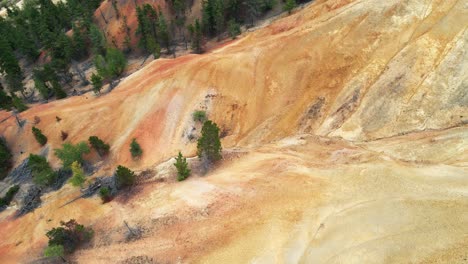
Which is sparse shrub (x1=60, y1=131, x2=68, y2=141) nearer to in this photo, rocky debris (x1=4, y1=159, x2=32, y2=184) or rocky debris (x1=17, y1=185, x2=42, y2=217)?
rocky debris (x1=4, y1=159, x2=32, y2=184)

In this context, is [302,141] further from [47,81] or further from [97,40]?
[47,81]

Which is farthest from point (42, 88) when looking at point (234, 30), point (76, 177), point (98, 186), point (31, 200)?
point (234, 30)

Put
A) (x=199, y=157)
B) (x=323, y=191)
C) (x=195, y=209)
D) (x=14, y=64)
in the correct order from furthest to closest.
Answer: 1. (x=14, y=64)
2. (x=199, y=157)
3. (x=195, y=209)
4. (x=323, y=191)

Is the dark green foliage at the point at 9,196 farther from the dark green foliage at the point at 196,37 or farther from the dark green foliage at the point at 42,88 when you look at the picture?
the dark green foliage at the point at 196,37

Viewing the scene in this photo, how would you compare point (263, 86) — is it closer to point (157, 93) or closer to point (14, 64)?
point (157, 93)

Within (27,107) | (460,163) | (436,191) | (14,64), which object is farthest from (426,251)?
(14,64)

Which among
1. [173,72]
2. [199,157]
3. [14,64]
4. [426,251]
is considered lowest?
[426,251]

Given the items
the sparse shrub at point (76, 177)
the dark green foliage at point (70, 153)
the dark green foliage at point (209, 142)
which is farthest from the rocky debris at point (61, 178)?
the dark green foliage at point (209, 142)

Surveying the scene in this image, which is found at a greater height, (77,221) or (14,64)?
(14,64)
